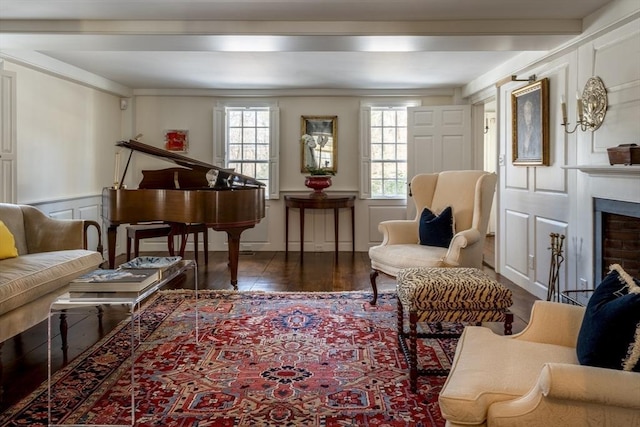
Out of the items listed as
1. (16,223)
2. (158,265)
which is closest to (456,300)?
(158,265)

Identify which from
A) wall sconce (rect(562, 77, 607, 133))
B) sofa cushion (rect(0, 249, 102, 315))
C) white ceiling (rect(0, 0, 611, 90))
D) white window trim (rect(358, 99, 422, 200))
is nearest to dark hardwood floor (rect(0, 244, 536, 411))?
sofa cushion (rect(0, 249, 102, 315))

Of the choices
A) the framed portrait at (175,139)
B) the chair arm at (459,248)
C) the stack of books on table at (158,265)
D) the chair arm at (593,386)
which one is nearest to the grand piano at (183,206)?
the stack of books on table at (158,265)

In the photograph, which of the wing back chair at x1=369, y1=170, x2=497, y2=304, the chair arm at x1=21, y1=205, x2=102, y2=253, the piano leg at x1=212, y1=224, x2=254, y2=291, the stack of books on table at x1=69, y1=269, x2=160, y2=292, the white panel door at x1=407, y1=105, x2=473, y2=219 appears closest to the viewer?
the stack of books on table at x1=69, y1=269, x2=160, y2=292

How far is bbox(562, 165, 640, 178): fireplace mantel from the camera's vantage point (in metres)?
2.85

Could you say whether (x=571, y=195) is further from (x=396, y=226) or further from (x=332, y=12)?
(x=332, y=12)

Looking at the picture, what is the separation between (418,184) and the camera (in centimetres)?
436

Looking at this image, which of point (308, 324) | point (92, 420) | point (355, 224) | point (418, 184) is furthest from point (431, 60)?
point (92, 420)

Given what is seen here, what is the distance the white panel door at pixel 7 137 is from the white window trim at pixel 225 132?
3029 millimetres

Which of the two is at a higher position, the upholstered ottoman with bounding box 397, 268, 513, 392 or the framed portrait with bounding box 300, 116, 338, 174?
the framed portrait with bounding box 300, 116, 338, 174

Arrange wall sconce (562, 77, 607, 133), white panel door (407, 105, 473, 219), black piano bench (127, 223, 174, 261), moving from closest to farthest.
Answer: wall sconce (562, 77, 607, 133) < black piano bench (127, 223, 174, 261) < white panel door (407, 105, 473, 219)

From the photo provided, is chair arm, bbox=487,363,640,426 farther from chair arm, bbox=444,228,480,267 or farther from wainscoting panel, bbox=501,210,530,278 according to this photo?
wainscoting panel, bbox=501,210,530,278

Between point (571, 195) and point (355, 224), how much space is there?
348 centimetres

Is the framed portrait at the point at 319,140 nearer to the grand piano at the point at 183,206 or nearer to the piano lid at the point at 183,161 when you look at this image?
the piano lid at the point at 183,161

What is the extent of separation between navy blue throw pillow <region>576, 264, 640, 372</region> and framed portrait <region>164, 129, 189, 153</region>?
6.17 m
